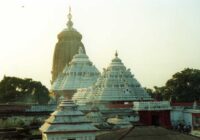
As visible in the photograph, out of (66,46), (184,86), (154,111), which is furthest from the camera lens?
(66,46)

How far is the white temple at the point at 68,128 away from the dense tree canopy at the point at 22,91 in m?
36.5

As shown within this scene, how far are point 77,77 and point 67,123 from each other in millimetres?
42630

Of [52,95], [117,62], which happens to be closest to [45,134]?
[117,62]

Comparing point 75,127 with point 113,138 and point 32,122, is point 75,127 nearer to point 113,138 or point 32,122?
point 113,138

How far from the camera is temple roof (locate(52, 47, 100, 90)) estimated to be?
228 ft

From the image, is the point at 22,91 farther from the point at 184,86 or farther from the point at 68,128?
the point at 68,128

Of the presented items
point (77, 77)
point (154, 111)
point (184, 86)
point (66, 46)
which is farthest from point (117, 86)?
point (66, 46)

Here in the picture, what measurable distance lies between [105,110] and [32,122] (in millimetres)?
7343

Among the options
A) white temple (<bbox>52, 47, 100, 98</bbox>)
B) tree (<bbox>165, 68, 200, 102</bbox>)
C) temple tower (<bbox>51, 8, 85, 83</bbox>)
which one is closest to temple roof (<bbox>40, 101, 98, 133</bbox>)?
white temple (<bbox>52, 47, 100, 98</bbox>)

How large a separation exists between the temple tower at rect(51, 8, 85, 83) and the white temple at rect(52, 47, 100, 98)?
44.5 feet

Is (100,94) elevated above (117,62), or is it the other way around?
(117,62)

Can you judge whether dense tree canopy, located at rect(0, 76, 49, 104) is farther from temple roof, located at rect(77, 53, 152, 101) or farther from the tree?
the tree

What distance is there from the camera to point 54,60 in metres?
87.9

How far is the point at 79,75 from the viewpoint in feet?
230
